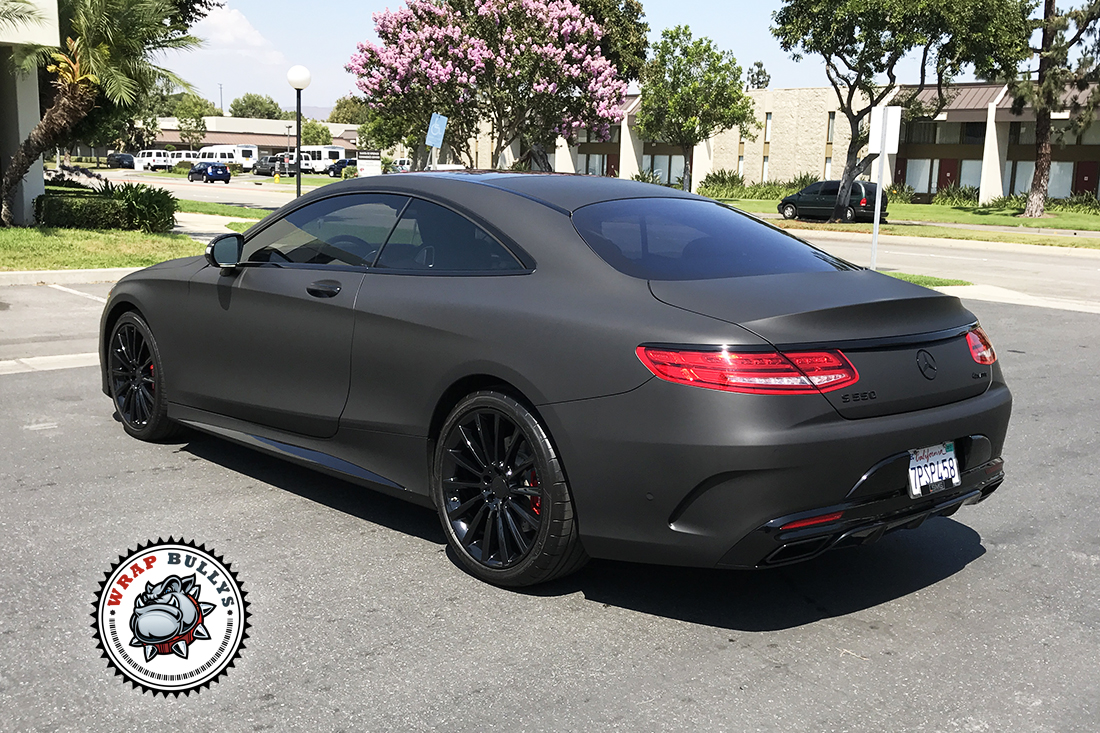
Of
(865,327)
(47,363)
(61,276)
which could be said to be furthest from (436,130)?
(865,327)

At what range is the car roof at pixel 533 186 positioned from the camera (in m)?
4.71

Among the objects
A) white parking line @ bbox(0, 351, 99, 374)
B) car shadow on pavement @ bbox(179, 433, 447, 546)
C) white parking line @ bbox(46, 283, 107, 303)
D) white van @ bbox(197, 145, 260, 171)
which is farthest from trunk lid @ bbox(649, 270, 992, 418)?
white van @ bbox(197, 145, 260, 171)

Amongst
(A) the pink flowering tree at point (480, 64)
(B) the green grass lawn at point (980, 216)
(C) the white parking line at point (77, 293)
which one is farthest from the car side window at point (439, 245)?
(B) the green grass lawn at point (980, 216)

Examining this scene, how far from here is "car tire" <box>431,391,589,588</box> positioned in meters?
4.00

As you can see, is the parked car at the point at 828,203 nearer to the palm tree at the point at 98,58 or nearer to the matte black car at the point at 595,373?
the palm tree at the point at 98,58

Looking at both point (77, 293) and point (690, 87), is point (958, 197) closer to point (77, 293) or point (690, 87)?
point (690, 87)

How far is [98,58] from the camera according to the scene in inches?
720

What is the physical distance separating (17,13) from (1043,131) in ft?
121

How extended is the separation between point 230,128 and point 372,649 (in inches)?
5261

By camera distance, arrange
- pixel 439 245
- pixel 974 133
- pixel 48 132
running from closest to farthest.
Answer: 1. pixel 439 245
2. pixel 48 132
3. pixel 974 133

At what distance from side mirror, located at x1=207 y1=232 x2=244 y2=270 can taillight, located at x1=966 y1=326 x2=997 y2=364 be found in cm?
349

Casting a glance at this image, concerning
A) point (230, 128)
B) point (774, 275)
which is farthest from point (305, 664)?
point (230, 128)

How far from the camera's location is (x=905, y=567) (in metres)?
4.64

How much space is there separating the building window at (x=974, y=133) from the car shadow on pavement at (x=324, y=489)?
5741 centimetres
